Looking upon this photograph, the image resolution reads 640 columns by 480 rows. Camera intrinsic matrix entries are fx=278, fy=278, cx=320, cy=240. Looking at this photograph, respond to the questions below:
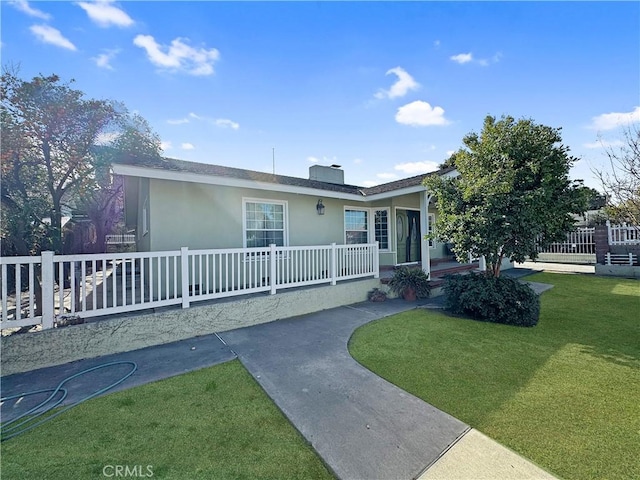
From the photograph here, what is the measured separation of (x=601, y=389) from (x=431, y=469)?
2662 mm

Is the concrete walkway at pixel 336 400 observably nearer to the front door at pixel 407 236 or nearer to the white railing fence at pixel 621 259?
the front door at pixel 407 236

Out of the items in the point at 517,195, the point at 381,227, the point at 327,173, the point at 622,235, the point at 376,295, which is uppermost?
the point at 327,173

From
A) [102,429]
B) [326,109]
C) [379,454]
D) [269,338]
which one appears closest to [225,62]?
[326,109]

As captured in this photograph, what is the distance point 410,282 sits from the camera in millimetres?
8016

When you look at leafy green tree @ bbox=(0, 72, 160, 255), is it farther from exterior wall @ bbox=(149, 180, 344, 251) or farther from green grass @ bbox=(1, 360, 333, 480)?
green grass @ bbox=(1, 360, 333, 480)

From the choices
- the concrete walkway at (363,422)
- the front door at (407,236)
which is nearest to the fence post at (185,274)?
the concrete walkway at (363,422)

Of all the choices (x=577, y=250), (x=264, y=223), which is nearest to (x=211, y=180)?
(x=264, y=223)

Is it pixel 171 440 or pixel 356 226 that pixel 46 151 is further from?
pixel 171 440

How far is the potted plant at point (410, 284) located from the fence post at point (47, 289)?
7301 mm

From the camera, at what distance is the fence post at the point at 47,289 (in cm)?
403

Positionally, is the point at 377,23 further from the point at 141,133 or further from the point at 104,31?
the point at 141,133

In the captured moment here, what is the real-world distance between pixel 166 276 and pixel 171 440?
3.00 metres

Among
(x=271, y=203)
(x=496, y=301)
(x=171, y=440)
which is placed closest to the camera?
(x=171, y=440)

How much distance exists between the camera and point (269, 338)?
513 centimetres
